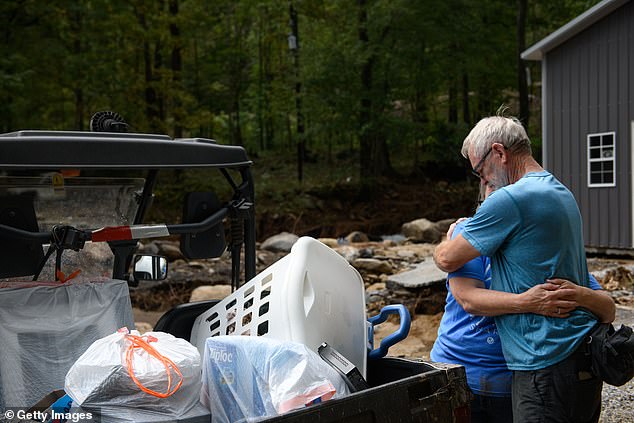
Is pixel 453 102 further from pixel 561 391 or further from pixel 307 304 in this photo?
pixel 307 304

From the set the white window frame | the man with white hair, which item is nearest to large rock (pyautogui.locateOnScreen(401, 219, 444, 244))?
the white window frame

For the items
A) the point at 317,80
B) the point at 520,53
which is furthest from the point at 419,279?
the point at 520,53

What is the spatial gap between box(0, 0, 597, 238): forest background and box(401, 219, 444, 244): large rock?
8.05 ft

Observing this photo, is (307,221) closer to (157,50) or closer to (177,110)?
(177,110)

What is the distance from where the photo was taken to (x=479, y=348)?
10.2ft

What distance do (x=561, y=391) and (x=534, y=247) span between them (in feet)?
1.92

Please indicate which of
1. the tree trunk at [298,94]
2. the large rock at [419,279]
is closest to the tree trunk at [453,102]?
the tree trunk at [298,94]

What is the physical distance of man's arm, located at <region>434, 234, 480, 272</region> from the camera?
2.93 meters

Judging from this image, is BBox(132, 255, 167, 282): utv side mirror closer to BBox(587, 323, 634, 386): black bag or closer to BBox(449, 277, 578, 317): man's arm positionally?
BBox(449, 277, 578, 317): man's arm

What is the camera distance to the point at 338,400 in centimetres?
220

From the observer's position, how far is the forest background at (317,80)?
2302 centimetres

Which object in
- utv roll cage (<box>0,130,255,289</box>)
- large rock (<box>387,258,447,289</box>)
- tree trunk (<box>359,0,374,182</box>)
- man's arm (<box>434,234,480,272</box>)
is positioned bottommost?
large rock (<box>387,258,447,289</box>)

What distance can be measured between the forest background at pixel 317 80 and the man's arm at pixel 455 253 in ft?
59.0

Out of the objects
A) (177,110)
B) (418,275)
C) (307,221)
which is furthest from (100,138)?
(177,110)
